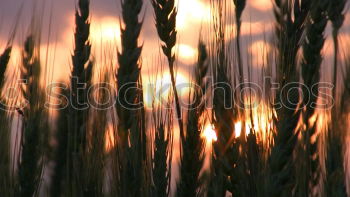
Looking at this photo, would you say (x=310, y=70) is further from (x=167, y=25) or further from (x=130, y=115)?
(x=130, y=115)

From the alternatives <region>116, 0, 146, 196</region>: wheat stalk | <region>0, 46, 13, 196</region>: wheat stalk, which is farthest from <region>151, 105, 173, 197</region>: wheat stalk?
<region>0, 46, 13, 196</region>: wheat stalk

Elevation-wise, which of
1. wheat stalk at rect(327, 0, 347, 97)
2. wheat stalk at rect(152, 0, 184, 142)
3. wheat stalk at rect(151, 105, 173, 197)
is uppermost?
wheat stalk at rect(327, 0, 347, 97)

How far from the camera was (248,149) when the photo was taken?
197 cm

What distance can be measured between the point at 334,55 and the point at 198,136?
42.6 inches

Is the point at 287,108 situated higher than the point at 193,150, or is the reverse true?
the point at 287,108

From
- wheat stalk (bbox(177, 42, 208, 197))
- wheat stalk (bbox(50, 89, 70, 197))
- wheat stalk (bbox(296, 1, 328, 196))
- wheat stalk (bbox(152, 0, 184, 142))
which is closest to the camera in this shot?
wheat stalk (bbox(296, 1, 328, 196))

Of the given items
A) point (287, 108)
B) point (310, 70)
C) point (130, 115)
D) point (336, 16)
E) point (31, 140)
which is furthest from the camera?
point (336, 16)

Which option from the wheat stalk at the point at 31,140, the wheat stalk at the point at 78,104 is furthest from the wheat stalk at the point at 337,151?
the wheat stalk at the point at 31,140

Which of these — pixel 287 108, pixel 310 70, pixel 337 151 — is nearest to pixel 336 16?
pixel 310 70

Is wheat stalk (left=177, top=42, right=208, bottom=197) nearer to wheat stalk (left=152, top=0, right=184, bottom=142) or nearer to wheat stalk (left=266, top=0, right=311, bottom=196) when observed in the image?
wheat stalk (left=152, top=0, right=184, bottom=142)

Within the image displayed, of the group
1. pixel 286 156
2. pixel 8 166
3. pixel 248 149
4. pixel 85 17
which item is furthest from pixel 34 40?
pixel 286 156

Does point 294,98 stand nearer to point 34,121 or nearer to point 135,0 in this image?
point 135,0

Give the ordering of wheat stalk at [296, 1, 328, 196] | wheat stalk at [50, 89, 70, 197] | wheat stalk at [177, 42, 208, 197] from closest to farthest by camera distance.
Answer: wheat stalk at [296, 1, 328, 196]
wheat stalk at [177, 42, 208, 197]
wheat stalk at [50, 89, 70, 197]

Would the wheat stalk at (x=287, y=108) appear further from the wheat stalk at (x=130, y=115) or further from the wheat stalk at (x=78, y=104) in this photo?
the wheat stalk at (x=78, y=104)
